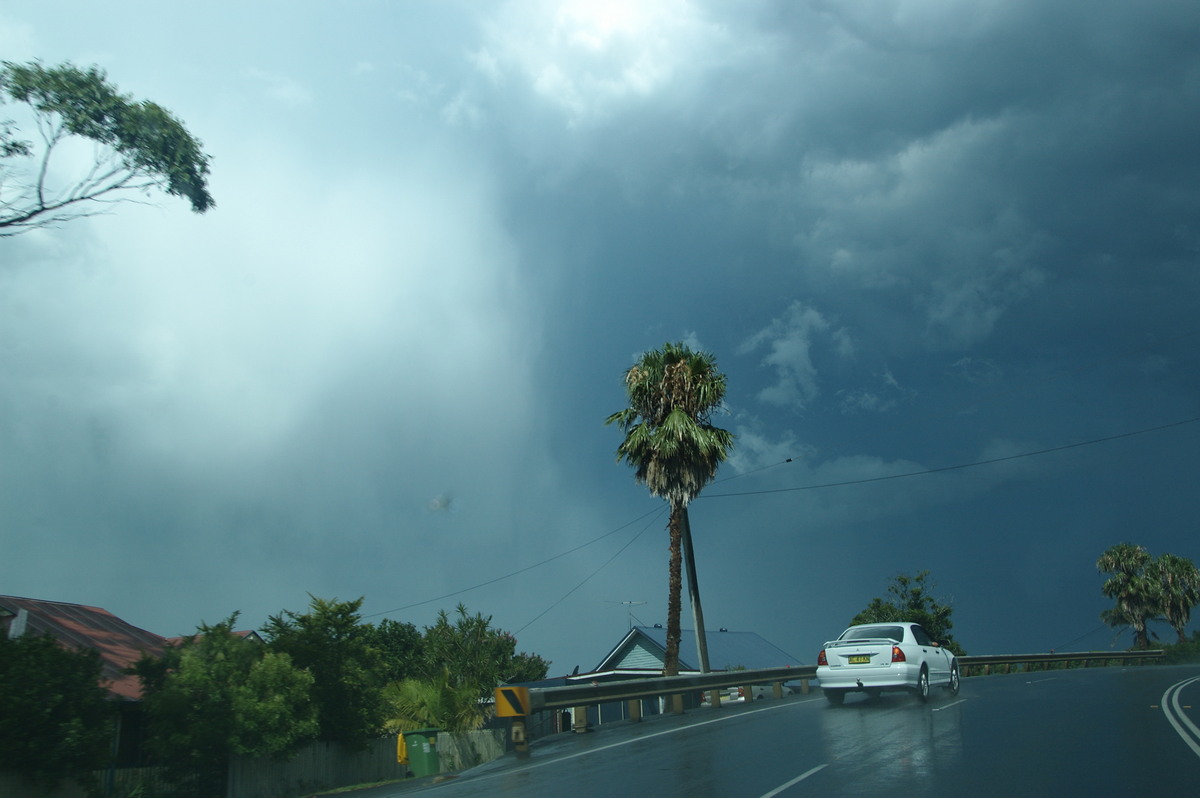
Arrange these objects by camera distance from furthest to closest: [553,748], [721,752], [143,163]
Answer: [143,163] < [553,748] < [721,752]

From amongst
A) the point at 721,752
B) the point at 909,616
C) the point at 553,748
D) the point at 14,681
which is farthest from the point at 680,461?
the point at 909,616

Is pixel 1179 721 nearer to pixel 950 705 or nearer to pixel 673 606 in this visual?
pixel 950 705

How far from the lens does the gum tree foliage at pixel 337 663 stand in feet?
62.6

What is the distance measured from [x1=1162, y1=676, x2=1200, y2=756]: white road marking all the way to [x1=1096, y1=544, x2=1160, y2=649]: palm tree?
50.1 m

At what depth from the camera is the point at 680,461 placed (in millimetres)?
29422

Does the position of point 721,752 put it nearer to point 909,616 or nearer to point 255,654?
point 255,654

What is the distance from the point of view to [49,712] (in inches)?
532

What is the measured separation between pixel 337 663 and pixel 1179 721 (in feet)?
51.8

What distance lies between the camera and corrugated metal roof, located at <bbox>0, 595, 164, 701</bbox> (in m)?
21.8

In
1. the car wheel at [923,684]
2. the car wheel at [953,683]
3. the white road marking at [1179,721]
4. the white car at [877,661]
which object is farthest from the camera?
the car wheel at [953,683]

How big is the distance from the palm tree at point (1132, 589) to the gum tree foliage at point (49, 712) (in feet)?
228

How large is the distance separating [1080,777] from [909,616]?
173 feet

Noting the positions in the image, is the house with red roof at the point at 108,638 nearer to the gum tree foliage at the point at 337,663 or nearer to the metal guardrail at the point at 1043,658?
the gum tree foliage at the point at 337,663

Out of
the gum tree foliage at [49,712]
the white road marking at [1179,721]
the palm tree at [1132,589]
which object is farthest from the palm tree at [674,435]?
the palm tree at [1132,589]
